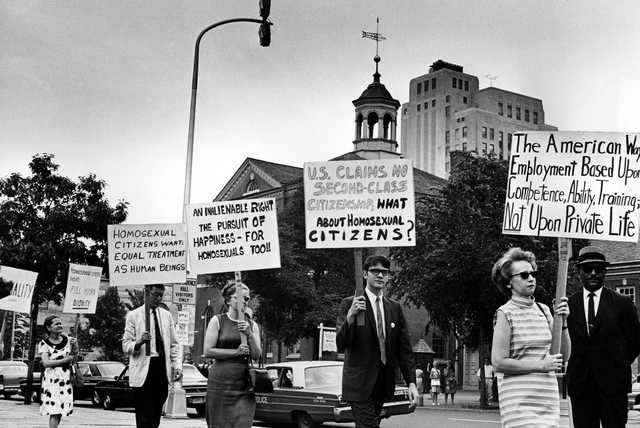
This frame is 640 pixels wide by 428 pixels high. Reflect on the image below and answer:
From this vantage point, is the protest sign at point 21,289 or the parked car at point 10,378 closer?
the protest sign at point 21,289

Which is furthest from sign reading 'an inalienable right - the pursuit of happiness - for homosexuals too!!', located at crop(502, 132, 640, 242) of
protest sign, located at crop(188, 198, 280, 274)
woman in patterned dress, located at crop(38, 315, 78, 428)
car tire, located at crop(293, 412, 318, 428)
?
car tire, located at crop(293, 412, 318, 428)

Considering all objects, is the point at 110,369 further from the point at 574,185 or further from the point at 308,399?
the point at 574,185

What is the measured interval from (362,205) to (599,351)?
9.01 feet

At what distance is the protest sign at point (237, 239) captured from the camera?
11.7 meters

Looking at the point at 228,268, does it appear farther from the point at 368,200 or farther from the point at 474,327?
the point at 474,327

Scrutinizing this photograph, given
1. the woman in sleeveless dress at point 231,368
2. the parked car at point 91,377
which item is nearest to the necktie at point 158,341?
the woman in sleeveless dress at point 231,368

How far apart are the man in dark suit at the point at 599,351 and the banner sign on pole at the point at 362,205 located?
187 cm

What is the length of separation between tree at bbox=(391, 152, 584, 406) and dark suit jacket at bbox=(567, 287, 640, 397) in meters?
25.5

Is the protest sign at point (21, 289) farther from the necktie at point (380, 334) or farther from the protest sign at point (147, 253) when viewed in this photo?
the necktie at point (380, 334)

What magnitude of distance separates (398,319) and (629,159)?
2.87m

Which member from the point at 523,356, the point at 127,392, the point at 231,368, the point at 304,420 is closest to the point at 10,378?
the point at 127,392

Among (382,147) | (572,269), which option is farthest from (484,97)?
(572,269)

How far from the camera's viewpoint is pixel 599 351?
836 cm

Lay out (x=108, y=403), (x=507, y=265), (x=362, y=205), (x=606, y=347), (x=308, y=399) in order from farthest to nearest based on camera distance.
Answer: (x=108, y=403) → (x=308, y=399) → (x=362, y=205) → (x=606, y=347) → (x=507, y=265)
